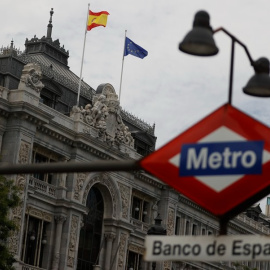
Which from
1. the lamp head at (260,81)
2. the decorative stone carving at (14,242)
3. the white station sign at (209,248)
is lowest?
the white station sign at (209,248)

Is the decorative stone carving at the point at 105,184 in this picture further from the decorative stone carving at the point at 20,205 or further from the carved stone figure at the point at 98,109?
the decorative stone carving at the point at 20,205

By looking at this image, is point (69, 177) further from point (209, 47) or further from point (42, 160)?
point (209, 47)

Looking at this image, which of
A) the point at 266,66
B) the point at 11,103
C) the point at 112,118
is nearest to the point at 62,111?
the point at 112,118

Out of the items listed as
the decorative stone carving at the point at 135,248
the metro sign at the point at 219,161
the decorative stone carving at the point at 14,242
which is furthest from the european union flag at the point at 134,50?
the metro sign at the point at 219,161

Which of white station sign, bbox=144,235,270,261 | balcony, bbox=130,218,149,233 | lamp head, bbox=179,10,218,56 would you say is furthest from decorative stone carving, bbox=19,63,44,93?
white station sign, bbox=144,235,270,261

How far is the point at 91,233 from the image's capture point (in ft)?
224

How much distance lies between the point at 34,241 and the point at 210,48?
1966 inches

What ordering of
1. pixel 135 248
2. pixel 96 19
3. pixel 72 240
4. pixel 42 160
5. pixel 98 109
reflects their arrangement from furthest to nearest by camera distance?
pixel 135 248 → pixel 96 19 → pixel 98 109 → pixel 72 240 → pixel 42 160

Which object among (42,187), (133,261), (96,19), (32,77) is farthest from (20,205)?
(96,19)

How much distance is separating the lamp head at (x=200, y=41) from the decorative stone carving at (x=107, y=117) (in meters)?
51.5

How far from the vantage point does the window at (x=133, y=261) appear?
2845 inches

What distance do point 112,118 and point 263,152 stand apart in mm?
56301

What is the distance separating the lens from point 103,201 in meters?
68.9

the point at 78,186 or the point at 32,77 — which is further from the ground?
the point at 32,77
